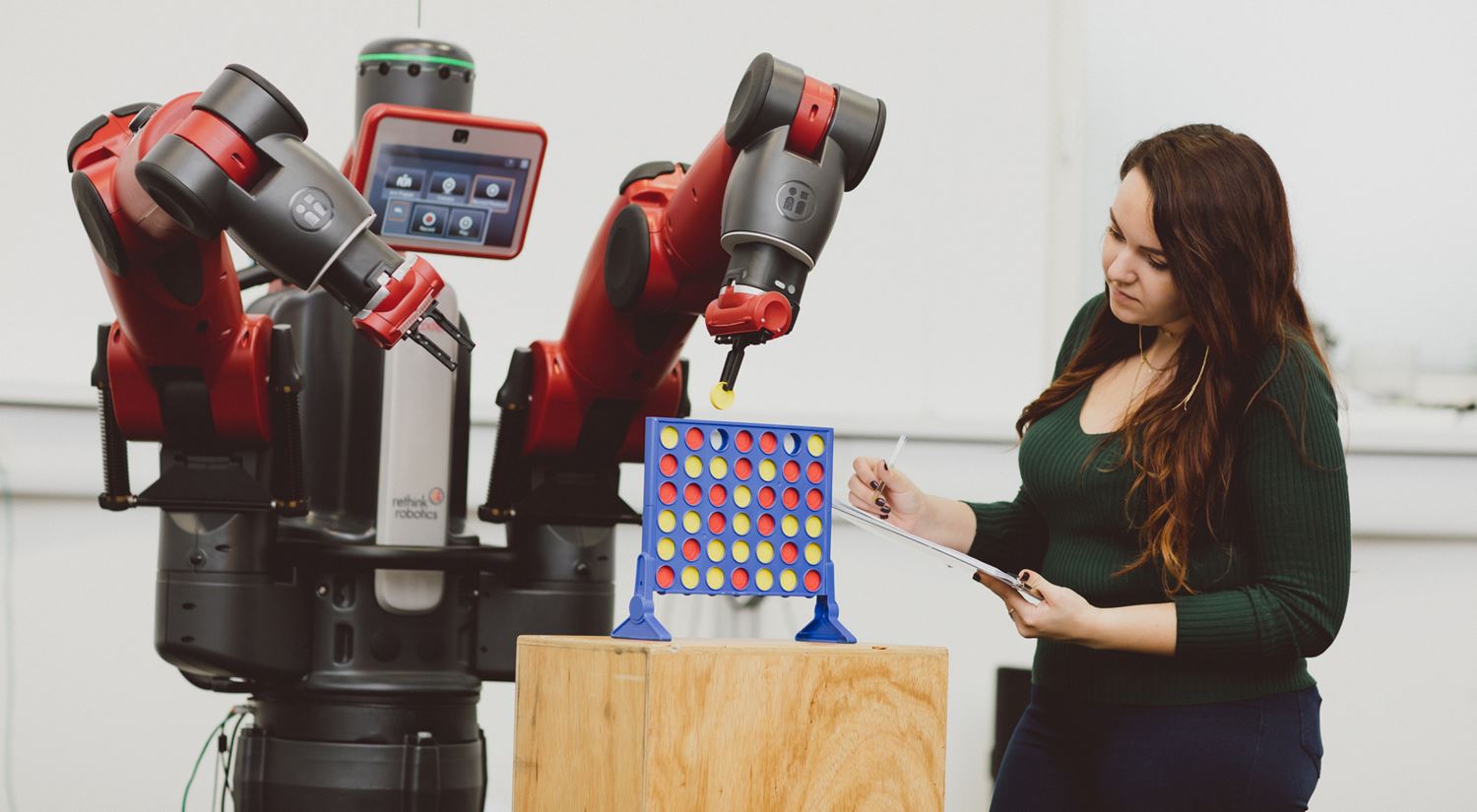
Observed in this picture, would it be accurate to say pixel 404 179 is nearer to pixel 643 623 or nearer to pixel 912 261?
pixel 643 623

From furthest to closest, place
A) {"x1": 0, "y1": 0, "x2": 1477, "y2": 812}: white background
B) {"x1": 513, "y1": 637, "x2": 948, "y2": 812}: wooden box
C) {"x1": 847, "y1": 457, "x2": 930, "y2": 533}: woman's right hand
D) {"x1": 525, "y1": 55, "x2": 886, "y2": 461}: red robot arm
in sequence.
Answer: {"x1": 0, "y1": 0, "x2": 1477, "y2": 812}: white background < {"x1": 847, "y1": 457, "x2": 930, "y2": 533}: woman's right hand < {"x1": 525, "y1": 55, "x2": 886, "y2": 461}: red robot arm < {"x1": 513, "y1": 637, "x2": 948, "y2": 812}: wooden box

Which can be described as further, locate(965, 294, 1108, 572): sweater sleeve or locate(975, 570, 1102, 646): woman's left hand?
locate(965, 294, 1108, 572): sweater sleeve

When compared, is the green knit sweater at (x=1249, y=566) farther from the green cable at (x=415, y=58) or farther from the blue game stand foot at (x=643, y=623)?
the green cable at (x=415, y=58)

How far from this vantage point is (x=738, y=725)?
107 centimetres

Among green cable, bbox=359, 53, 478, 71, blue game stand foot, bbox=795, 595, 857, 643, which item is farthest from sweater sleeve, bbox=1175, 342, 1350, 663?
green cable, bbox=359, 53, 478, 71

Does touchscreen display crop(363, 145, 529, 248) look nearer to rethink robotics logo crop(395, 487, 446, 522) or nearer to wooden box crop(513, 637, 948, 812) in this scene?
rethink robotics logo crop(395, 487, 446, 522)

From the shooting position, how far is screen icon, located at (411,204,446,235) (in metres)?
1.45

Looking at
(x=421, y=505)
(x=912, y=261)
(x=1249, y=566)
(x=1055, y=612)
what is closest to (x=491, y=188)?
(x=421, y=505)

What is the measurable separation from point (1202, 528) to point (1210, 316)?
0.58ft

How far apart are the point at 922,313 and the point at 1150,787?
1.38 meters

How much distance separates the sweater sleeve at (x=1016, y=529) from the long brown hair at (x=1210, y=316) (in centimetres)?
23

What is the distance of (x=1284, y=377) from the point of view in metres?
1.23

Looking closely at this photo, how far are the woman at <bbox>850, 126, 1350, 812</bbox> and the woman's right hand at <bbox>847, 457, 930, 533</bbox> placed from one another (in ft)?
0.50

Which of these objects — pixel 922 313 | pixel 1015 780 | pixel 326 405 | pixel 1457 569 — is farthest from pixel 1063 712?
pixel 1457 569
